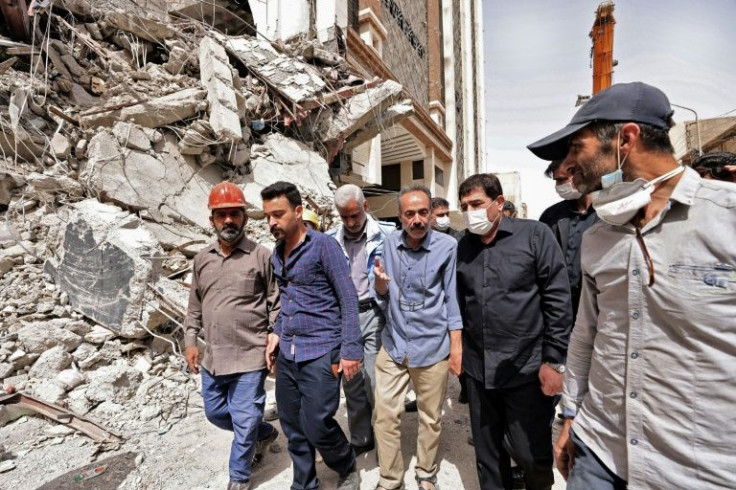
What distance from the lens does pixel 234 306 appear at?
86.8 inches

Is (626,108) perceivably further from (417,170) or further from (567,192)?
(417,170)

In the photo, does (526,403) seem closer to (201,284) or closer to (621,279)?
(621,279)

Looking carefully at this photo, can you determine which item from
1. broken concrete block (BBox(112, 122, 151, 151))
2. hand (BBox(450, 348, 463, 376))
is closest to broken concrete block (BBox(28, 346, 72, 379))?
broken concrete block (BBox(112, 122, 151, 151))

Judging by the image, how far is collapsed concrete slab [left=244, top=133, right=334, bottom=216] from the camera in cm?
500

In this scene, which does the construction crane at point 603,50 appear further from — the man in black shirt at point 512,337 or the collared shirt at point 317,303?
the collared shirt at point 317,303

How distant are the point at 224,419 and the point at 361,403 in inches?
38.5

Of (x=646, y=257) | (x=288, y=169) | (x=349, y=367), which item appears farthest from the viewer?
(x=288, y=169)

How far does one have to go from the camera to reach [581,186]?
A: 1.14 metres

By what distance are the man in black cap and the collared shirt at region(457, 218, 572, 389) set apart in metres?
0.59

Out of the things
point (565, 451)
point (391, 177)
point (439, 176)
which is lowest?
point (565, 451)

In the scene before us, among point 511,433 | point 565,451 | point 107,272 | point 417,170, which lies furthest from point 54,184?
point 417,170

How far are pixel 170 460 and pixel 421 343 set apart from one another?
204 centimetres

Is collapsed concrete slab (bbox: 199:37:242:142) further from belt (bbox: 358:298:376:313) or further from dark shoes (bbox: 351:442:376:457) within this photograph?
dark shoes (bbox: 351:442:376:457)

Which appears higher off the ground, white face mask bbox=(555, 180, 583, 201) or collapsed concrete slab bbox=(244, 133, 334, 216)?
collapsed concrete slab bbox=(244, 133, 334, 216)
